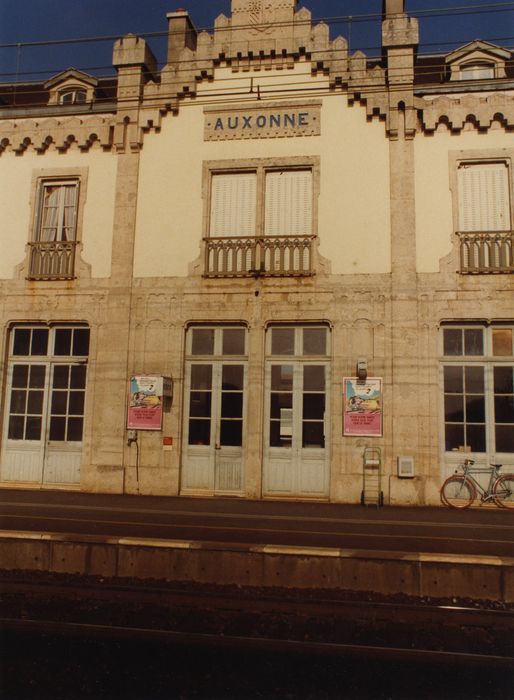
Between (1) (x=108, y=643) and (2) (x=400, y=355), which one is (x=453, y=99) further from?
(1) (x=108, y=643)

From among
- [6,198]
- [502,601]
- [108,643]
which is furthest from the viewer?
[6,198]

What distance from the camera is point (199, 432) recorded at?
44.4 feet

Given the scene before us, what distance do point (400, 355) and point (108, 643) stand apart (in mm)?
8665

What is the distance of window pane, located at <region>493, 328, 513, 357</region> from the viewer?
42.0 ft

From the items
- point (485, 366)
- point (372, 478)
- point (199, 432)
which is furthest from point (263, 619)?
point (485, 366)

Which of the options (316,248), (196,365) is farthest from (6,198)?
(316,248)

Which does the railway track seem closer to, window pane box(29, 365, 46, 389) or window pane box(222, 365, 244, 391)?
window pane box(222, 365, 244, 391)

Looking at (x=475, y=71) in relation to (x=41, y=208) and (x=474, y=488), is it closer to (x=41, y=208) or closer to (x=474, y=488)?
(x=474, y=488)

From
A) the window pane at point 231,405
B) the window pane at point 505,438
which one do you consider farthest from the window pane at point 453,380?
the window pane at point 231,405

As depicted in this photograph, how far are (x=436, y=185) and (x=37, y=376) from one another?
9.52 metres

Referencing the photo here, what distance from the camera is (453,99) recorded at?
43.7ft

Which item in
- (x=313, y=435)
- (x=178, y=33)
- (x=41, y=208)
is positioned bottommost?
(x=313, y=435)

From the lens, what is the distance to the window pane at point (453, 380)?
42.2 ft

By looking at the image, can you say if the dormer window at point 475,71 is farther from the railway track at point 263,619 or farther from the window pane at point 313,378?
the railway track at point 263,619
